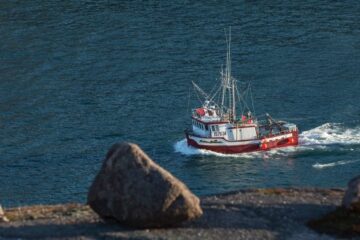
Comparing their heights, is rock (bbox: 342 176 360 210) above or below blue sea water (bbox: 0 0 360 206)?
above

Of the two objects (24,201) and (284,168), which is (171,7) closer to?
(284,168)

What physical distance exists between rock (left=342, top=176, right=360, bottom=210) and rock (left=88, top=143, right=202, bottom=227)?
7.05 meters

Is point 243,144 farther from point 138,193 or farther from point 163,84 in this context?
point 138,193

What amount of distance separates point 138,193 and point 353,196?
1001cm

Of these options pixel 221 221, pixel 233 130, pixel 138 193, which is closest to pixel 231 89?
pixel 233 130

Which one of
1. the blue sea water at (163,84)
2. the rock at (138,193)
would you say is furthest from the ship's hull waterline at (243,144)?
the rock at (138,193)

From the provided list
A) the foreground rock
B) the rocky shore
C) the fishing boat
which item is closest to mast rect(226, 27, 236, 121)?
the fishing boat

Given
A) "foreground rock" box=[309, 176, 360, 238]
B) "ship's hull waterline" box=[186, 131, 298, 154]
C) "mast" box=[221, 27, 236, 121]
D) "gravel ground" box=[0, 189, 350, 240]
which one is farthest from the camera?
"mast" box=[221, 27, 236, 121]

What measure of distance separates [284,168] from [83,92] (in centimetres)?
3072

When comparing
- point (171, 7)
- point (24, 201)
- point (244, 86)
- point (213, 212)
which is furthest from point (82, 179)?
point (171, 7)

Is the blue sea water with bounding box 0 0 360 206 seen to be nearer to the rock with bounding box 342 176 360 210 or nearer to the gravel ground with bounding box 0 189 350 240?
the gravel ground with bounding box 0 189 350 240

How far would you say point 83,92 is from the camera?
423 feet

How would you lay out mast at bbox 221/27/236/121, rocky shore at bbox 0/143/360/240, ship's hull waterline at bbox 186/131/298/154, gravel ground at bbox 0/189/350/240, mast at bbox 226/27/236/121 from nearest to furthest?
rocky shore at bbox 0/143/360/240, gravel ground at bbox 0/189/350/240, ship's hull waterline at bbox 186/131/298/154, mast at bbox 226/27/236/121, mast at bbox 221/27/236/121

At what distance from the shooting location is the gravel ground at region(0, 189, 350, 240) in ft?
155
